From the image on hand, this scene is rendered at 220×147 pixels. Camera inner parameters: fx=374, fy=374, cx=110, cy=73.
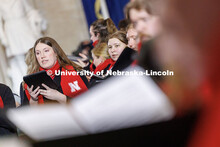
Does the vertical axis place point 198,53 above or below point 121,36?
above

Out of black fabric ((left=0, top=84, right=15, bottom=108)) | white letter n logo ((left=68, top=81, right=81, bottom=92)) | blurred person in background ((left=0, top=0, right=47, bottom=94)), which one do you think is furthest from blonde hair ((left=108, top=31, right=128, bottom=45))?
blurred person in background ((left=0, top=0, right=47, bottom=94))

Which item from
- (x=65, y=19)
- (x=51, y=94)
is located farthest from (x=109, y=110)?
(x=65, y=19)

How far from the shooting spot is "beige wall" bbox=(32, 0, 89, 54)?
6168 mm

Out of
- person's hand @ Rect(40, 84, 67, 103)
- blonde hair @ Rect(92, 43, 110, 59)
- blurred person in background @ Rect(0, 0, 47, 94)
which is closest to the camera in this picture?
person's hand @ Rect(40, 84, 67, 103)

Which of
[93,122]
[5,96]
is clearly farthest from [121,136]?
[5,96]

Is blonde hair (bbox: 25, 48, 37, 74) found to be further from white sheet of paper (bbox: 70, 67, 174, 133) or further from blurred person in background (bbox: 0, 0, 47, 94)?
blurred person in background (bbox: 0, 0, 47, 94)

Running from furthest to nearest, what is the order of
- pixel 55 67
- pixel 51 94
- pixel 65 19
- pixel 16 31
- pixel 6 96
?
pixel 65 19 < pixel 16 31 < pixel 55 67 < pixel 6 96 < pixel 51 94

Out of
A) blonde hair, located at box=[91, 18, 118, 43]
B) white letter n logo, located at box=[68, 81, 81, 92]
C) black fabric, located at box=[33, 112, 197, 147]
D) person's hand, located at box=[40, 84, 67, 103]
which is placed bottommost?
white letter n logo, located at box=[68, 81, 81, 92]

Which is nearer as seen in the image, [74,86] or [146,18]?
[146,18]

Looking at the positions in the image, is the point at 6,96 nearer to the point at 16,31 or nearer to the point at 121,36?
the point at 121,36

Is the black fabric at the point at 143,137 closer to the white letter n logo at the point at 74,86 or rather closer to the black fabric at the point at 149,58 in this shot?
the black fabric at the point at 149,58

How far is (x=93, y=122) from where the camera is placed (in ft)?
1.85

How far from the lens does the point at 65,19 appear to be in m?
6.37

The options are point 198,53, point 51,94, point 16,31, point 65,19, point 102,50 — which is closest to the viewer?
point 198,53
